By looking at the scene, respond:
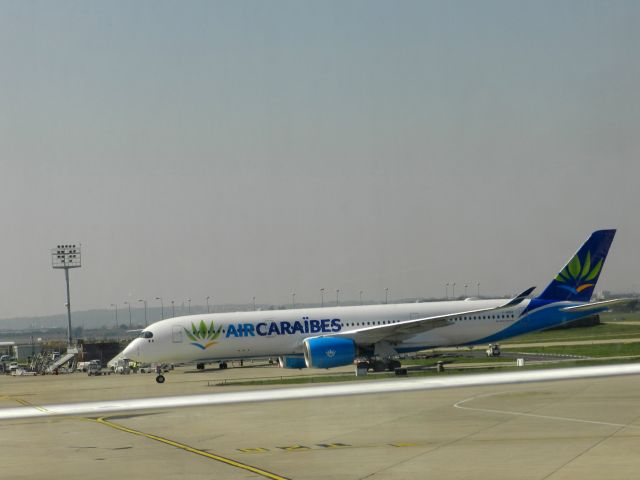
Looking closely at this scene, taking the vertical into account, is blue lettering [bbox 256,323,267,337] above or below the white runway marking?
above

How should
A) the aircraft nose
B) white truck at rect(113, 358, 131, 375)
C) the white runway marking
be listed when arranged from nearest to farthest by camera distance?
the white runway marking → the aircraft nose → white truck at rect(113, 358, 131, 375)

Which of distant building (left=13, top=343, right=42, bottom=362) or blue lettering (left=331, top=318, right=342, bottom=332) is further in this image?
distant building (left=13, top=343, right=42, bottom=362)

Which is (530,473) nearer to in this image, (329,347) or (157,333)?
(329,347)

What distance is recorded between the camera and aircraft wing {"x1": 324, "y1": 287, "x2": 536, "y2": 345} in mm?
45594

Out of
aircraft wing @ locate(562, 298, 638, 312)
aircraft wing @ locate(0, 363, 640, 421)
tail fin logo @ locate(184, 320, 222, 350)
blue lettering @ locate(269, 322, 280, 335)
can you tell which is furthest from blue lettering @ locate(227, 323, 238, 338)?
aircraft wing @ locate(562, 298, 638, 312)

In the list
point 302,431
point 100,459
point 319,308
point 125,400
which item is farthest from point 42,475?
point 319,308

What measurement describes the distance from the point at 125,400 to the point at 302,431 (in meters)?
14.2

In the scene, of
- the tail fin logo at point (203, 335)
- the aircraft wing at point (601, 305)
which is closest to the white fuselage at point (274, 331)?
the tail fin logo at point (203, 335)

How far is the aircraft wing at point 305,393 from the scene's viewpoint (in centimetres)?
2872

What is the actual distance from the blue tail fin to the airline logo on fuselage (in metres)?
12.8

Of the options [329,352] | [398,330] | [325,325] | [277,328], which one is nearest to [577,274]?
[398,330]

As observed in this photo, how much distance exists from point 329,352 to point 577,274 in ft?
51.1

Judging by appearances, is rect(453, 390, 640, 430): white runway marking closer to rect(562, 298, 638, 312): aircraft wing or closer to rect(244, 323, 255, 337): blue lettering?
rect(562, 298, 638, 312): aircraft wing

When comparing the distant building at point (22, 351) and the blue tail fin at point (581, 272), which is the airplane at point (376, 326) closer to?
the blue tail fin at point (581, 272)
